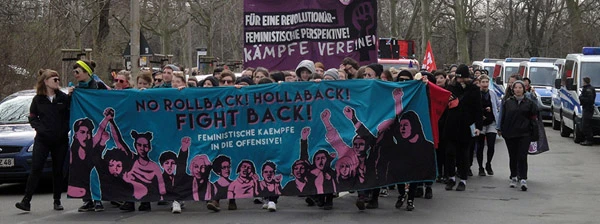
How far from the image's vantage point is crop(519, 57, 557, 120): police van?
32.8 m

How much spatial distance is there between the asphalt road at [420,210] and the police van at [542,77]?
665 inches

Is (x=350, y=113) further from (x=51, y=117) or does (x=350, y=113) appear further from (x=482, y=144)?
(x=482, y=144)

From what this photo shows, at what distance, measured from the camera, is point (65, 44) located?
3544 cm

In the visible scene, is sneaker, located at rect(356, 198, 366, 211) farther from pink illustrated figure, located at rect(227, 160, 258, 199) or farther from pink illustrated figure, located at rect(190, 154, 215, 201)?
pink illustrated figure, located at rect(190, 154, 215, 201)

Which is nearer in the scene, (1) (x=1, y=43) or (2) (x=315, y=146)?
(2) (x=315, y=146)

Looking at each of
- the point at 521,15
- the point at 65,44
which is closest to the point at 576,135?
the point at 65,44

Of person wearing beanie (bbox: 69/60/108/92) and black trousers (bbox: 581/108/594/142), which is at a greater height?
person wearing beanie (bbox: 69/60/108/92)

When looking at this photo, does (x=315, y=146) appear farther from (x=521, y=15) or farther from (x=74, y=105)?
(x=521, y=15)

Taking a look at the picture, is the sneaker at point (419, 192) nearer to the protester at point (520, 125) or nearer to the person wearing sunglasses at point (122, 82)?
the protester at point (520, 125)

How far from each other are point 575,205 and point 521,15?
A: 65.6 metres

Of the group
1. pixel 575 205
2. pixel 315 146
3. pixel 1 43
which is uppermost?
pixel 1 43

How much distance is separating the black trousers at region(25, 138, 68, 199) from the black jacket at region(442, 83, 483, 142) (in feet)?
17.7

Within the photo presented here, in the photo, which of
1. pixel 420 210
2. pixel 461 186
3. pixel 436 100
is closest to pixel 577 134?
pixel 461 186

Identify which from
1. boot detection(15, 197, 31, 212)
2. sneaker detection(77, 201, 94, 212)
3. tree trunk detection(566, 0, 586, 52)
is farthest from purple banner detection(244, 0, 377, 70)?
tree trunk detection(566, 0, 586, 52)
